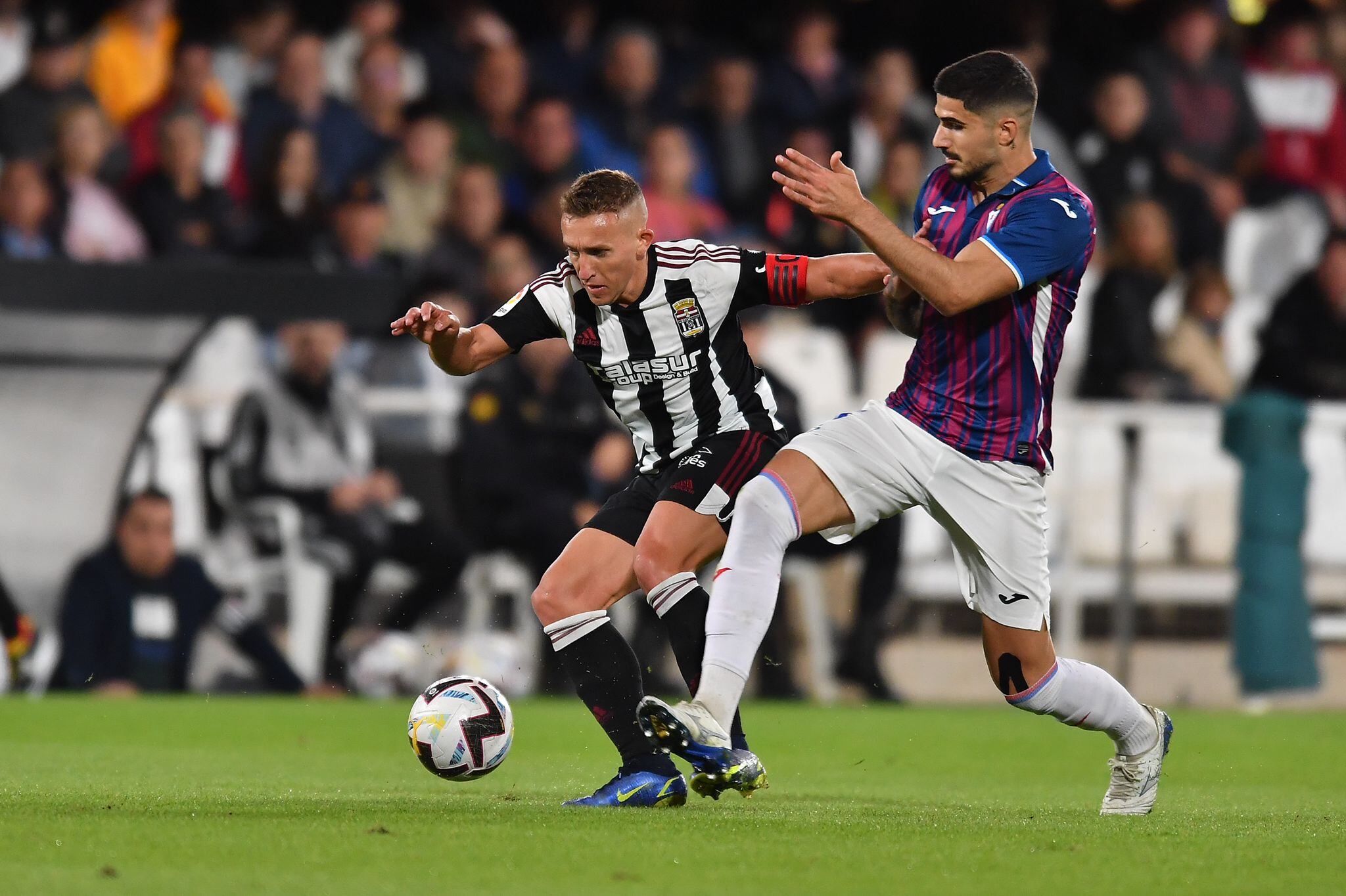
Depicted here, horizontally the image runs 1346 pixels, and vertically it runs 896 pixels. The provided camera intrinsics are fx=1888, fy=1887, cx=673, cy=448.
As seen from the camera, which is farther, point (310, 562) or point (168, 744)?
point (310, 562)

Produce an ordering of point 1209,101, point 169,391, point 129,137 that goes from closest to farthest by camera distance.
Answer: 1. point 169,391
2. point 129,137
3. point 1209,101

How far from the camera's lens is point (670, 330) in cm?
568

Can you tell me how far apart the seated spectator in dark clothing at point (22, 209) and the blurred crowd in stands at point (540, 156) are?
20mm

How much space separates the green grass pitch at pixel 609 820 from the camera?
4016 millimetres

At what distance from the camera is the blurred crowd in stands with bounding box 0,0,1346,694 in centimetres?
1102

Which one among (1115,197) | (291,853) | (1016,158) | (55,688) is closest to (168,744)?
A: (55,688)

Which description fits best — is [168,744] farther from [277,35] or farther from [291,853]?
[277,35]

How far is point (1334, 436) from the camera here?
1184cm

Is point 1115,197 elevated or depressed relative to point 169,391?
elevated

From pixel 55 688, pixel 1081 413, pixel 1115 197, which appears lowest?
pixel 55 688

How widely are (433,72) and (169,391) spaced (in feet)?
12.5

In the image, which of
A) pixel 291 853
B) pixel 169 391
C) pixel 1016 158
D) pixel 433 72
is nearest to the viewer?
pixel 291 853

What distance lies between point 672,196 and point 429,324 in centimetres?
758

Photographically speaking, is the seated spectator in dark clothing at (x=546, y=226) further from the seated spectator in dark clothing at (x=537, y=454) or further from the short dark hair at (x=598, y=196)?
the short dark hair at (x=598, y=196)
